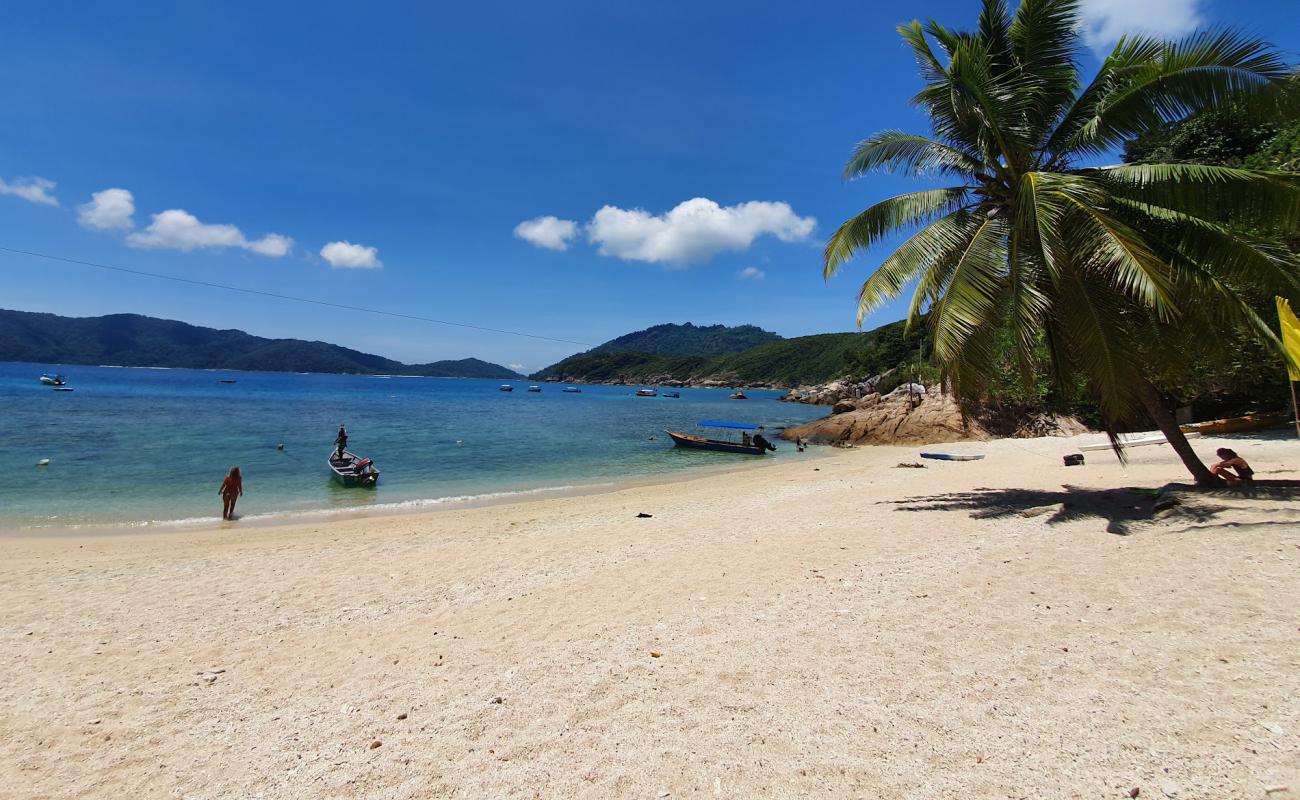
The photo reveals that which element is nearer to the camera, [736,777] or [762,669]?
[736,777]

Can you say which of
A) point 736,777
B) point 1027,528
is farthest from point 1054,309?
point 736,777

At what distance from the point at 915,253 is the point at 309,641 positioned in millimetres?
10094

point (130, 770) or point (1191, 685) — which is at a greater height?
point (1191, 685)

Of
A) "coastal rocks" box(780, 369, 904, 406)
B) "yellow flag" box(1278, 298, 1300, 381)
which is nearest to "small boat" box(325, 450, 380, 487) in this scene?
"yellow flag" box(1278, 298, 1300, 381)

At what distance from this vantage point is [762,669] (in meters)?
4.35

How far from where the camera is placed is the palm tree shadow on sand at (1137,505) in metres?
7.29

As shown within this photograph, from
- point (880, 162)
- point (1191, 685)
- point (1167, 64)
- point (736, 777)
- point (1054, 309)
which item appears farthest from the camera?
point (880, 162)

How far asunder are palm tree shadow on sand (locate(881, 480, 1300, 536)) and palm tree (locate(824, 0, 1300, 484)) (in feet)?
3.09

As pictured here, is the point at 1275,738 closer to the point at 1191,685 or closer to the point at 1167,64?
the point at 1191,685

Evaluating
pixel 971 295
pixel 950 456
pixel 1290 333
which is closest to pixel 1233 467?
pixel 1290 333

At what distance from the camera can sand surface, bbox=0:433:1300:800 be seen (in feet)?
10.4

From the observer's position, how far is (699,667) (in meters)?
4.46

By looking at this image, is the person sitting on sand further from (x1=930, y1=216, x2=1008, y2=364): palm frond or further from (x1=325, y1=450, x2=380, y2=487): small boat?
(x1=325, y1=450, x2=380, y2=487): small boat

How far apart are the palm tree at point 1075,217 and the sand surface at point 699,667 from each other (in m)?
2.61
